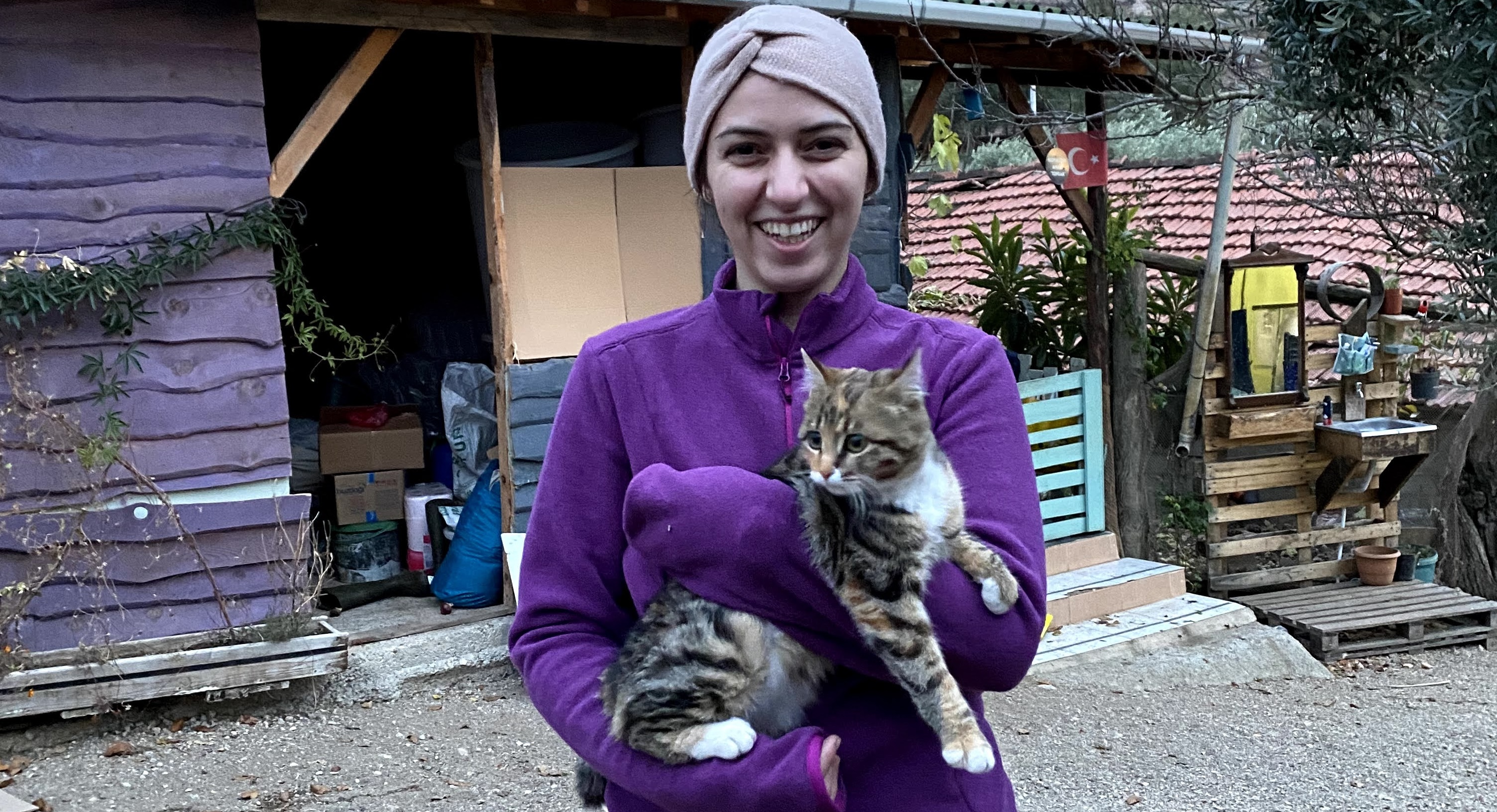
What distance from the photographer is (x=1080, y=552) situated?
807 cm

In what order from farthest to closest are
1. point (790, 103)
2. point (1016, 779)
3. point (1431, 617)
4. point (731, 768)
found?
1. point (1431, 617)
2. point (1016, 779)
3. point (790, 103)
4. point (731, 768)

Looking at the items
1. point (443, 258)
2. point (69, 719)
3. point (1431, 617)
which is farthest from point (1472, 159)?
point (443, 258)

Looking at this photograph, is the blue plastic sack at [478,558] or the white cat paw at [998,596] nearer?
the white cat paw at [998,596]

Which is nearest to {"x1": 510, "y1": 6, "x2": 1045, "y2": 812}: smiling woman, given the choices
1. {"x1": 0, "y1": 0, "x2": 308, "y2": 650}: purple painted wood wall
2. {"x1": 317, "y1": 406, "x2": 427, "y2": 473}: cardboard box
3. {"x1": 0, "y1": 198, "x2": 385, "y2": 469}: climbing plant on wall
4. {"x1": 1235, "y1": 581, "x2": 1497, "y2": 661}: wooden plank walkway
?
{"x1": 0, "y1": 198, "x2": 385, "y2": 469}: climbing plant on wall

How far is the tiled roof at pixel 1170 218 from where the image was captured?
440 inches

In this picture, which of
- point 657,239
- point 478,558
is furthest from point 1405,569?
point 478,558

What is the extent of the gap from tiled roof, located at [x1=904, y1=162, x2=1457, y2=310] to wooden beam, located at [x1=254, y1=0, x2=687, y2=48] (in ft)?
18.0

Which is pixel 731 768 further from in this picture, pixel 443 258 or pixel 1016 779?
Result: pixel 443 258

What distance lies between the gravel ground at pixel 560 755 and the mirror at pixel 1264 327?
2.32 m

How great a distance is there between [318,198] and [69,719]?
4450 mm

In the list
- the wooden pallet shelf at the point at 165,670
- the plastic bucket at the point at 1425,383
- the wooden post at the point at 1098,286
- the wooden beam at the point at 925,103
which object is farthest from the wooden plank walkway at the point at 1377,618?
the wooden pallet shelf at the point at 165,670

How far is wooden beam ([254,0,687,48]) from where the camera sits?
581cm

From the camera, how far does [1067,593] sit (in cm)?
750

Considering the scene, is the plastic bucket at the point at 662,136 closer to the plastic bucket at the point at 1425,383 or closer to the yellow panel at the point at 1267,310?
the yellow panel at the point at 1267,310
